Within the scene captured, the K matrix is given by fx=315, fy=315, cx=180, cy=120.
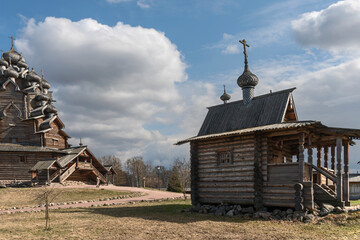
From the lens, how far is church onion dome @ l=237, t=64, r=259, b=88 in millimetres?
20219

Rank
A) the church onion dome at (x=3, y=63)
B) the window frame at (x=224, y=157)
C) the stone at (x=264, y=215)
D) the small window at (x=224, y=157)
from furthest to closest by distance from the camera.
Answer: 1. the church onion dome at (x=3, y=63)
2. the small window at (x=224, y=157)
3. the window frame at (x=224, y=157)
4. the stone at (x=264, y=215)

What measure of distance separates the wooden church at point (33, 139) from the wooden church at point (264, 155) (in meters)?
24.0

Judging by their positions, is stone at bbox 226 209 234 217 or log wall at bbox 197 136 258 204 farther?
log wall at bbox 197 136 258 204

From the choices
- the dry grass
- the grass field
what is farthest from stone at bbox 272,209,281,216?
the grass field

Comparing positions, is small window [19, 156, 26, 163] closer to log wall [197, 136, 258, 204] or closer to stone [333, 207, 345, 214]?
log wall [197, 136, 258, 204]

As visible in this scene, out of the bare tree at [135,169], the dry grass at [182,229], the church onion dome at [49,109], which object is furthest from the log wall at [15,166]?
the bare tree at [135,169]

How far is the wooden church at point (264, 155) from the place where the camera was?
594 inches

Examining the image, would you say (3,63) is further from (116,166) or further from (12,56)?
(116,166)

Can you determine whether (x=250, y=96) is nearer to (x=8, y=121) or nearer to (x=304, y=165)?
(x=304, y=165)

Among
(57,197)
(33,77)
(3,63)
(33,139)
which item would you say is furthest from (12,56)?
(57,197)

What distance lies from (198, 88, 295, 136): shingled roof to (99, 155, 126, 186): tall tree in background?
52369 millimetres

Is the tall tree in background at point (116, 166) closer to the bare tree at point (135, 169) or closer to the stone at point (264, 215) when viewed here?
the bare tree at point (135, 169)

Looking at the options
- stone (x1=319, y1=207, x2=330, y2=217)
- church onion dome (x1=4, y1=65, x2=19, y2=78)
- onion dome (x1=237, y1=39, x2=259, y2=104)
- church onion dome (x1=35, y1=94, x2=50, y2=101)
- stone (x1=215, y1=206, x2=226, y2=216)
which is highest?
church onion dome (x1=4, y1=65, x2=19, y2=78)

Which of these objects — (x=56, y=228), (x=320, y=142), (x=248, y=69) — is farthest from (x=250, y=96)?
(x=56, y=228)
